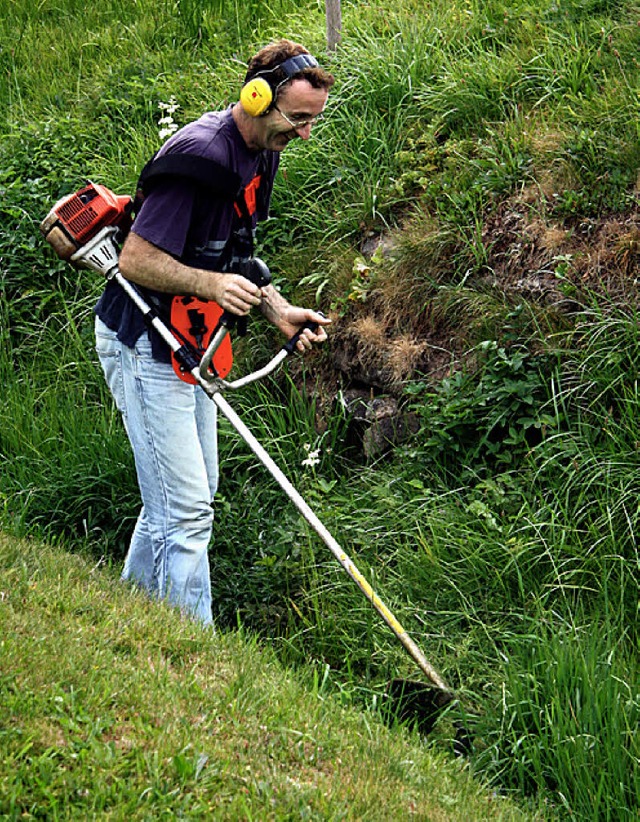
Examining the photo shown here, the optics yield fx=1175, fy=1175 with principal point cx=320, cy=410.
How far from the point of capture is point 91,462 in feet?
19.2

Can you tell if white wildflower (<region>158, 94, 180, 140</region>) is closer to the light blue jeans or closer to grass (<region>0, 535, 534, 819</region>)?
the light blue jeans

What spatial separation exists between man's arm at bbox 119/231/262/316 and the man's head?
55cm

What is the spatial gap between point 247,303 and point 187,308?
17.2 inches

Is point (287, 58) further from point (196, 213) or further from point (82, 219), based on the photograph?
point (82, 219)

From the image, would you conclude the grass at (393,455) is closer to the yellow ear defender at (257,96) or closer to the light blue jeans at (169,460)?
the light blue jeans at (169,460)

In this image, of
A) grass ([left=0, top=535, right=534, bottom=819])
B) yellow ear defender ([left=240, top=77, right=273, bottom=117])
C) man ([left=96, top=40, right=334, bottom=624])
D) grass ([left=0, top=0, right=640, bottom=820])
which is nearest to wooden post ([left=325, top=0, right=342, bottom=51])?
grass ([left=0, top=0, right=640, bottom=820])

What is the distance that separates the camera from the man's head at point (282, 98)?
14.0ft

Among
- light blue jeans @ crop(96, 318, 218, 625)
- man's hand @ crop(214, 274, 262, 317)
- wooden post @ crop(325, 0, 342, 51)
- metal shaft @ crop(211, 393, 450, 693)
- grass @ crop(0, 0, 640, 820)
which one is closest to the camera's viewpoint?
grass @ crop(0, 0, 640, 820)

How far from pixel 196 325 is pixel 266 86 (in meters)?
0.93

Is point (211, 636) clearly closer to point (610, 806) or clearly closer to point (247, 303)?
point (247, 303)

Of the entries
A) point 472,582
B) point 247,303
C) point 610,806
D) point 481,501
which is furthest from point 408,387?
point 610,806

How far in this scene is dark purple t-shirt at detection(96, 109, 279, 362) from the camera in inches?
165

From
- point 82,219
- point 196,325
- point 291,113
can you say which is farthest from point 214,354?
point 291,113

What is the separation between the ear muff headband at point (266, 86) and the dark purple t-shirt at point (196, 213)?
0.16 m
